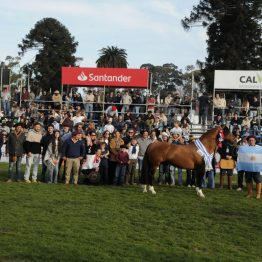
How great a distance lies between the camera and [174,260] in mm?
7832

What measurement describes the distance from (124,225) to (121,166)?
5.93 meters

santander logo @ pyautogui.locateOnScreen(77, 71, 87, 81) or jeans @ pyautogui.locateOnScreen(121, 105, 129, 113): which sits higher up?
santander logo @ pyautogui.locateOnScreen(77, 71, 87, 81)

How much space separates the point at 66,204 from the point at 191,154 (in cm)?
434

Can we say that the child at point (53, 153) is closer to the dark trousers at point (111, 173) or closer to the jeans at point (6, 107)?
the dark trousers at point (111, 173)

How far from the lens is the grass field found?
8102mm

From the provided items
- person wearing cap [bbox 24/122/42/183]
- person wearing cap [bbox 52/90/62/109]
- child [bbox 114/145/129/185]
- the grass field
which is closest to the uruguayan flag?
the grass field

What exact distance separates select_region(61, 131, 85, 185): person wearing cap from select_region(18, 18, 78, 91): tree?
5216cm

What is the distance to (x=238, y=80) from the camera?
26672mm

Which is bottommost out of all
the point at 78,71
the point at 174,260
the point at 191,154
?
the point at 174,260

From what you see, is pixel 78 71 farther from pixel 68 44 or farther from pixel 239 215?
pixel 68 44

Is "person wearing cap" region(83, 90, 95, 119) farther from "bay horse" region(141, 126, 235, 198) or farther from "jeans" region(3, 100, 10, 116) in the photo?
"bay horse" region(141, 126, 235, 198)

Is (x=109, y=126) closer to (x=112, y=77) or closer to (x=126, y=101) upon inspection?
(x=126, y=101)

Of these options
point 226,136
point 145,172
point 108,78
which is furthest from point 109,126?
point 145,172

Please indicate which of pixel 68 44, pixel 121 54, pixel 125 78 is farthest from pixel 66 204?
pixel 121 54
